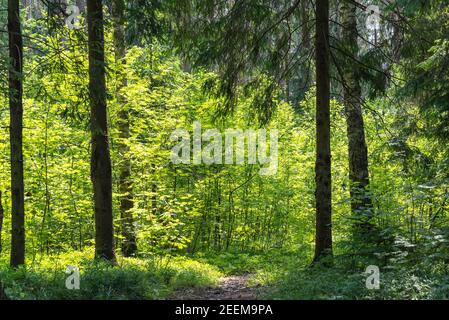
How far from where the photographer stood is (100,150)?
29.8 ft

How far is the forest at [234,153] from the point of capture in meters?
7.33

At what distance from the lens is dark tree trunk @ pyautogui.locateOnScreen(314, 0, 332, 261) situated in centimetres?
860

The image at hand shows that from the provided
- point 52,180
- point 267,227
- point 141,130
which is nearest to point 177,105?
point 141,130

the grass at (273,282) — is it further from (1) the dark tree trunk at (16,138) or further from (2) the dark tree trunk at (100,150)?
(2) the dark tree trunk at (100,150)

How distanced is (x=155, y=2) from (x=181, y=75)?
7902 mm

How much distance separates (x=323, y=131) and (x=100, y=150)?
4.31 m

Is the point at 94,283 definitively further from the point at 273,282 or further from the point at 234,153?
the point at 234,153

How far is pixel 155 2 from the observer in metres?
8.95

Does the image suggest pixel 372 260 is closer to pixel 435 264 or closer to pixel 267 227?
pixel 435 264

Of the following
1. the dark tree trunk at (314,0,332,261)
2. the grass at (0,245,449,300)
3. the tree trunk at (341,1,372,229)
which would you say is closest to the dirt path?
the grass at (0,245,449,300)

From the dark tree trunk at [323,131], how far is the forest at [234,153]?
26mm

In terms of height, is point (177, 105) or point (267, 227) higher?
point (177, 105)

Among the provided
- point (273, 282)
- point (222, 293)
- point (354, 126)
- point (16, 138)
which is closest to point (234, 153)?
point (354, 126)
